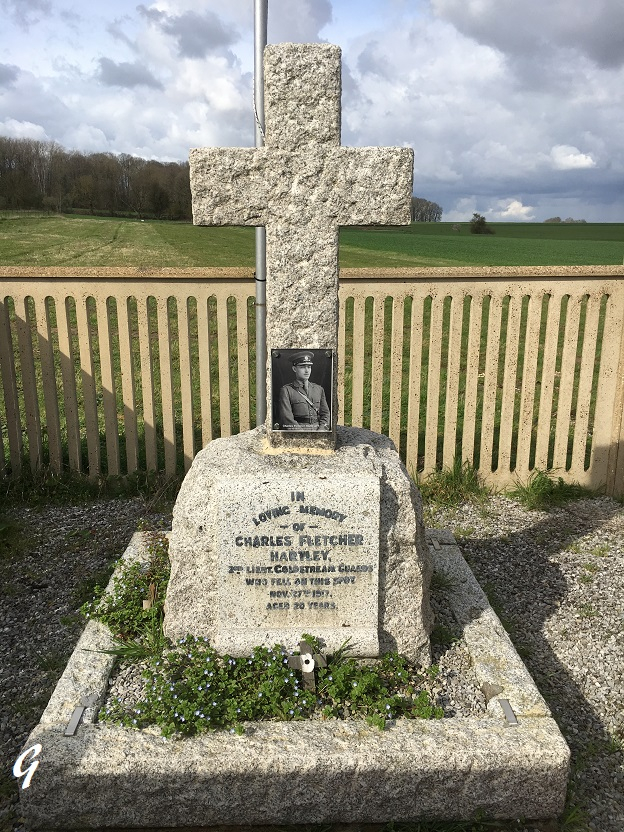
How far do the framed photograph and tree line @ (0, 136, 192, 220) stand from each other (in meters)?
19.0

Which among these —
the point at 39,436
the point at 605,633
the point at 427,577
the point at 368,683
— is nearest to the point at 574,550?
the point at 605,633

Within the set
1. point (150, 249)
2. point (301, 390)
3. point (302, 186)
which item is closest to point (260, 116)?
point (302, 186)

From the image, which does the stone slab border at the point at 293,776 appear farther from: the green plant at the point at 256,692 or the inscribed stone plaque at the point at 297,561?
the inscribed stone plaque at the point at 297,561

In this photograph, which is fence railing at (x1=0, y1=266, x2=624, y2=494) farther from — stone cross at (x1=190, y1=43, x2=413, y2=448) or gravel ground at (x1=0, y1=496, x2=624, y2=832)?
stone cross at (x1=190, y1=43, x2=413, y2=448)

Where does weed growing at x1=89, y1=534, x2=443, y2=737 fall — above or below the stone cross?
below

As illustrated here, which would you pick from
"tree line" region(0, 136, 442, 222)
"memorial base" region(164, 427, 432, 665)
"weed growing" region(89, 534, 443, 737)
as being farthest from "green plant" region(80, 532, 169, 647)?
"tree line" region(0, 136, 442, 222)

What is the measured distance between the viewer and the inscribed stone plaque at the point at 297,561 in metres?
3.14

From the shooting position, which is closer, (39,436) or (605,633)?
(605,633)

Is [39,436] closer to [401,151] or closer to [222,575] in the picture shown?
[222,575]

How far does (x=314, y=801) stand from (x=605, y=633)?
2.11m

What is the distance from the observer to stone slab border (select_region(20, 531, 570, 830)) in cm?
264

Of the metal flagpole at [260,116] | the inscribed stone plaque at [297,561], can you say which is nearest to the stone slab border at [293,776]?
the inscribed stone plaque at [297,561]

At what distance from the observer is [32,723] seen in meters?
3.26

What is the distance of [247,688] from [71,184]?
25.0 meters
